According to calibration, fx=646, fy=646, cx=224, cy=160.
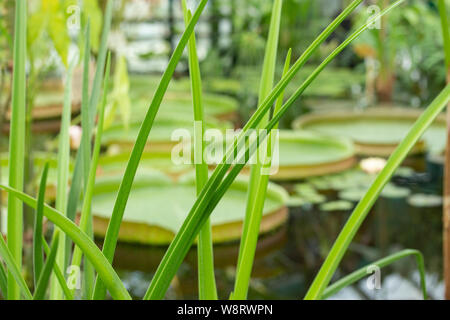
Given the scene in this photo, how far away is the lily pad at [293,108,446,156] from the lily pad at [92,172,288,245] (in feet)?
3.03

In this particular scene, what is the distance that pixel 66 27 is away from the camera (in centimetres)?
88

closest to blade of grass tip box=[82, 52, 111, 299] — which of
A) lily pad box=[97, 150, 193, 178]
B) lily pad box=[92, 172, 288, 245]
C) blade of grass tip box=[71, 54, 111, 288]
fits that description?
blade of grass tip box=[71, 54, 111, 288]

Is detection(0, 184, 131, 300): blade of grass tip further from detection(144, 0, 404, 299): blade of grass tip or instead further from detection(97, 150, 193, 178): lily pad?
detection(97, 150, 193, 178): lily pad

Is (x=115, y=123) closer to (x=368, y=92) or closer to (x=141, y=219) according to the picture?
(x=141, y=219)

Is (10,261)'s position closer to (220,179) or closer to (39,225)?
(39,225)

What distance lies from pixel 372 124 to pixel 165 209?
60.0 inches

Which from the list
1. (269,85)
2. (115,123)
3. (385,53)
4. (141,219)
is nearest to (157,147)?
(115,123)

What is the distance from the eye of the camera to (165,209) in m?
1.76

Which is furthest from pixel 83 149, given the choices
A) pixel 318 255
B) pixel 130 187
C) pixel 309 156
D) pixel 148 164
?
pixel 309 156

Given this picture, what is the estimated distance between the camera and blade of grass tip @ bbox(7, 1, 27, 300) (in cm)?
51

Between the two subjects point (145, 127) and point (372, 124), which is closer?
point (145, 127)
